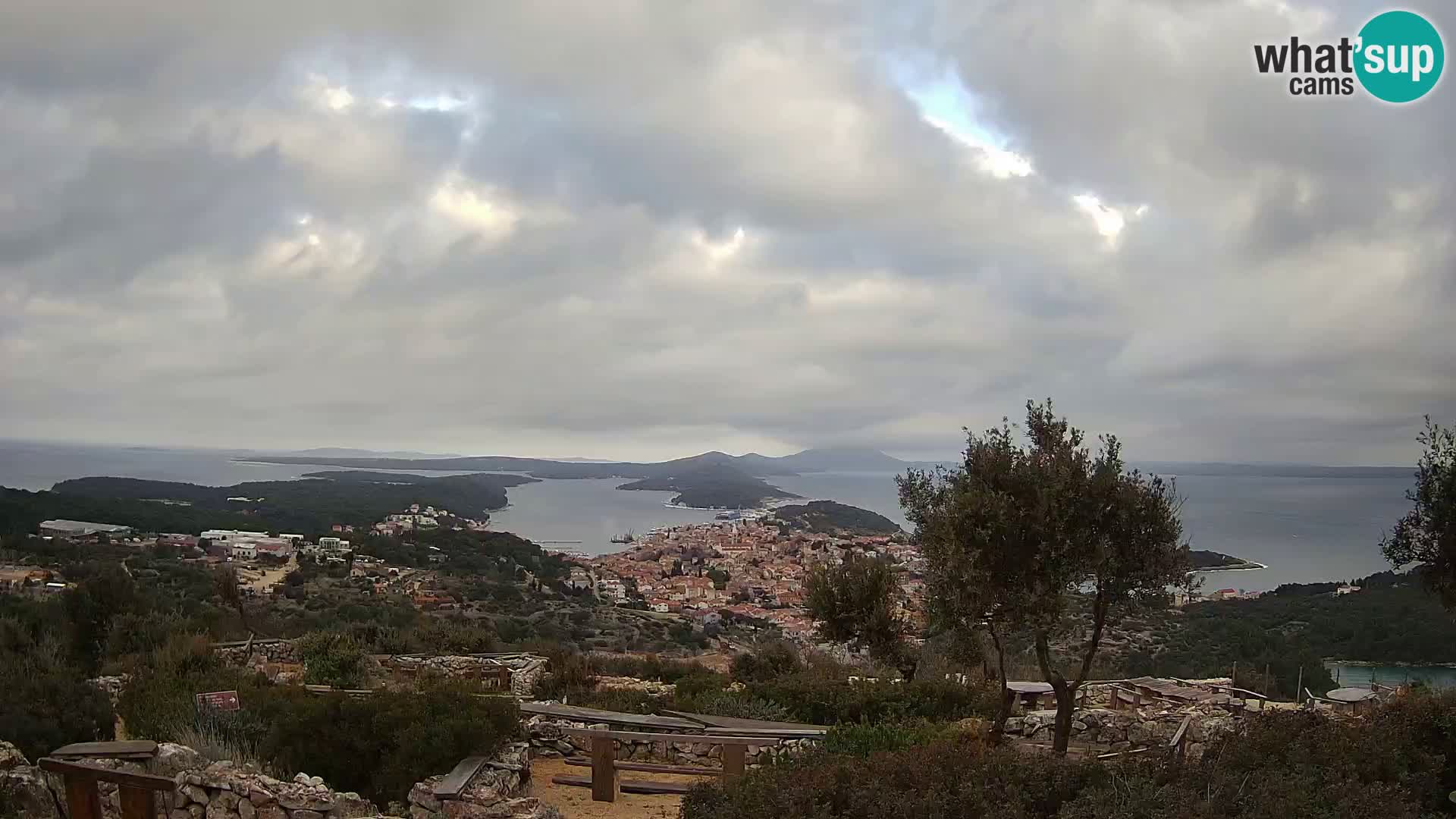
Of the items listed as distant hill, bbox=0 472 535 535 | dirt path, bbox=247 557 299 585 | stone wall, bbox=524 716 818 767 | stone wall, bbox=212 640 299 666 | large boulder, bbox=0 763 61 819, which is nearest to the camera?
large boulder, bbox=0 763 61 819

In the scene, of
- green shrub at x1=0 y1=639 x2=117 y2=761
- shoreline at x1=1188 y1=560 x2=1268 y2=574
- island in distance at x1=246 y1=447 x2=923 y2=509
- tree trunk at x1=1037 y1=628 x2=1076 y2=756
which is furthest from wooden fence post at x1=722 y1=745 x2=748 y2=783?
island in distance at x1=246 y1=447 x2=923 y2=509

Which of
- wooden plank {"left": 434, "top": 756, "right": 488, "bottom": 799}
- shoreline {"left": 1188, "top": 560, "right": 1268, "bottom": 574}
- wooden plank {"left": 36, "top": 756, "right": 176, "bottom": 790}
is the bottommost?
shoreline {"left": 1188, "top": 560, "right": 1268, "bottom": 574}

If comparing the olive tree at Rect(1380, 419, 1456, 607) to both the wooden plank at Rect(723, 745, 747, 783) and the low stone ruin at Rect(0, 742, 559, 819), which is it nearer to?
the wooden plank at Rect(723, 745, 747, 783)

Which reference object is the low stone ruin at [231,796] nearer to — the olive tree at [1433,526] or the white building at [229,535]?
the olive tree at [1433,526]

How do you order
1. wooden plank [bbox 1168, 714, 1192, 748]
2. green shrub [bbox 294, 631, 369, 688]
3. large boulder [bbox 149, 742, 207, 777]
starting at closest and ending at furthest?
large boulder [bbox 149, 742, 207, 777], wooden plank [bbox 1168, 714, 1192, 748], green shrub [bbox 294, 631, 369, 688]

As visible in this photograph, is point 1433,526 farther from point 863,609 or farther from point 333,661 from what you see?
point 333,661

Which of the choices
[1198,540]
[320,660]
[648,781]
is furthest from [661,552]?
[648,781]

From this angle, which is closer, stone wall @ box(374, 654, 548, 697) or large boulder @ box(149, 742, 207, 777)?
large boulder @ box(149, 742, 207, 777)

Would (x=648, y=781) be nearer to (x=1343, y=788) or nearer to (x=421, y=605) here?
(x=1343, y=788)
